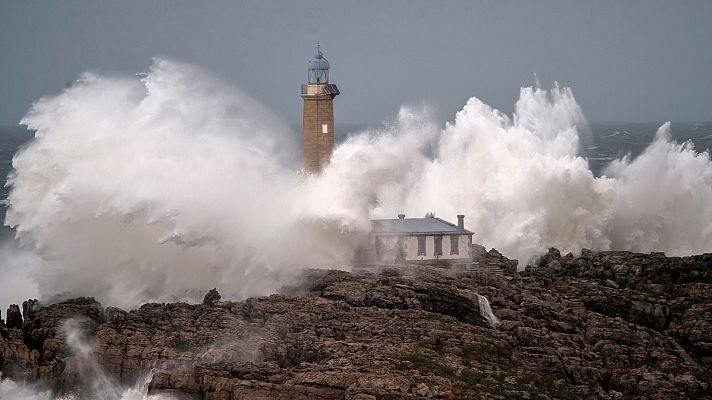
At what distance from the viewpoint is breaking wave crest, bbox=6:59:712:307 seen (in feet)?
124

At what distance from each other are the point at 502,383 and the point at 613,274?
8.90 metres

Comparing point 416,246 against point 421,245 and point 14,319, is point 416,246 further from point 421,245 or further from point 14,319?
point 14,319

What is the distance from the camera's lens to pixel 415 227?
1563 inches

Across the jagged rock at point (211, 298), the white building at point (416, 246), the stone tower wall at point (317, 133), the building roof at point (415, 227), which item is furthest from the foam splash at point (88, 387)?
the stone tower wall at point (317, 133)

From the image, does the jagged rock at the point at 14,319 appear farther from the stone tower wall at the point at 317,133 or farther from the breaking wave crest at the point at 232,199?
the stone tower wall at the point at 317,133

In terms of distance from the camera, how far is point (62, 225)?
3825 cm

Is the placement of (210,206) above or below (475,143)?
below

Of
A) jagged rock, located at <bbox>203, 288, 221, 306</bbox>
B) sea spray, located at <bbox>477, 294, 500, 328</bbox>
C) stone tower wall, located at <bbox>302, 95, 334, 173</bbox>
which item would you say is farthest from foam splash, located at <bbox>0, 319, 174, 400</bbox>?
stone tower wall, located at <bbox>302, 95, 334, 173</bbox>

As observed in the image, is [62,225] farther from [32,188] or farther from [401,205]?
[401,205]

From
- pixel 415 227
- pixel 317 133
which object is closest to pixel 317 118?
pixel 317 133

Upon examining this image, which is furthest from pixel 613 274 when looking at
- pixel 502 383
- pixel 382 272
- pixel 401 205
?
pixel 401 205

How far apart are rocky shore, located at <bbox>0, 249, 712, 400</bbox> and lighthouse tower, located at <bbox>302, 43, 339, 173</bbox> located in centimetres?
944

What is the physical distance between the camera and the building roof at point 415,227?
128ft

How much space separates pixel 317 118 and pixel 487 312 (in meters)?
12.8
